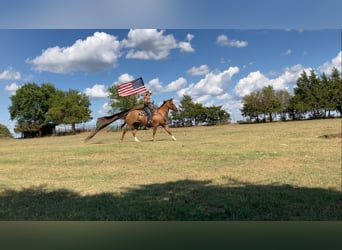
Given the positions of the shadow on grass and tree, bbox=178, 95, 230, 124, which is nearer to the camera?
the shadow on grass

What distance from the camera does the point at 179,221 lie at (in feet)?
13.1

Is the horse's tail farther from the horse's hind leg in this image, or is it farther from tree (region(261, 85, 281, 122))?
tree (region(261, 85, 281, 122))

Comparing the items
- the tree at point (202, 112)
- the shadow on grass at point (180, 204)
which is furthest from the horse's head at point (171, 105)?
the shadow on grass at point (180, 204)

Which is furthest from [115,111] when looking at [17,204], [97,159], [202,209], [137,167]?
[202,209]

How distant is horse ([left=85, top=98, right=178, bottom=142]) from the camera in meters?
7.88

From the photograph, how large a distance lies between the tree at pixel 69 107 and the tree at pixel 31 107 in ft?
0.38

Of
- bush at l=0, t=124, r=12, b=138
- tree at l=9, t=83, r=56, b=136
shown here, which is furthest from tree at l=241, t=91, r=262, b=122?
bush at l=0, t=124, r=12, b=138

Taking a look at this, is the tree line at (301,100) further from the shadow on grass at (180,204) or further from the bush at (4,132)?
the bush at (4,132)

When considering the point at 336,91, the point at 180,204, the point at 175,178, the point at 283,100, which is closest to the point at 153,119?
the point at 283,100

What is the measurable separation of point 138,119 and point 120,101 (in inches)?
71.9

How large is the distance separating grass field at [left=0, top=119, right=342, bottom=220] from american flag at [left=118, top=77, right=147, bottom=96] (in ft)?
4.11

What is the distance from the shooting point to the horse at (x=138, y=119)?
25.9 feet

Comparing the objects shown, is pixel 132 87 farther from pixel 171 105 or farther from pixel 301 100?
pixel 301 100

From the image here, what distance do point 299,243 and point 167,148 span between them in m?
5.80
